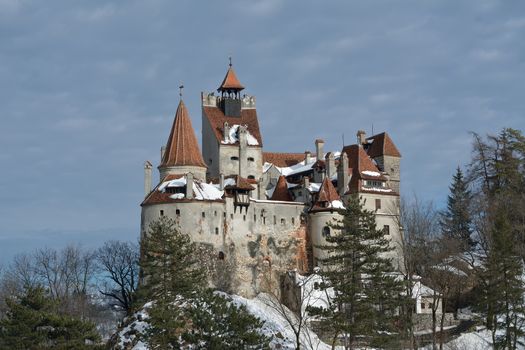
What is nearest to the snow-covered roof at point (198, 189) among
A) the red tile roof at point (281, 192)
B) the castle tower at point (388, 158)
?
the red tile roof at point (281, 192)

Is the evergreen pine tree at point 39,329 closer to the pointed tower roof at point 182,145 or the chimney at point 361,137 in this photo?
the pointed tower roof at point 182,145

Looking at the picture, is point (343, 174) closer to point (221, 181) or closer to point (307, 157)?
point (307, 157)

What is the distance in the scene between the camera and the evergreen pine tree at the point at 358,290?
164 ft

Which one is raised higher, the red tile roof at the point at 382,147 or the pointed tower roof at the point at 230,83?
the pointed tower roof at the point at 230,83

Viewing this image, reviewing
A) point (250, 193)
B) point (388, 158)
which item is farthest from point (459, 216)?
point (250, 193)

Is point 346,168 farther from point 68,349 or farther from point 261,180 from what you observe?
point 68,349

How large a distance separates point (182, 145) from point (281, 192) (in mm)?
9830

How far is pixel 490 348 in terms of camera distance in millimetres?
61594

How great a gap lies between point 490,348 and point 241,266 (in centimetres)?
2324

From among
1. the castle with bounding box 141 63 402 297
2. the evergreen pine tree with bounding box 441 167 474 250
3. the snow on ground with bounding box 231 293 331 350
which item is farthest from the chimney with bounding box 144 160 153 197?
the evergreen pine tree with bounding box 441 167 474 250

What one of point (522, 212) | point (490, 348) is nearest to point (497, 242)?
point (490, 348)

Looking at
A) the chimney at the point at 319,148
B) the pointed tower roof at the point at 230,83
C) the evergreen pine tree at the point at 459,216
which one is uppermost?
the pointed tower roof at the point at 230,83

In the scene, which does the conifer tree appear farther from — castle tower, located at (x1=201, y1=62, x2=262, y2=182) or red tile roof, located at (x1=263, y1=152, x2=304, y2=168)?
red tile roof, located at (x1=263, y1=152, x2=304, y2=168)

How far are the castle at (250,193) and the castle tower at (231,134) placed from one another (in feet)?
0.29
